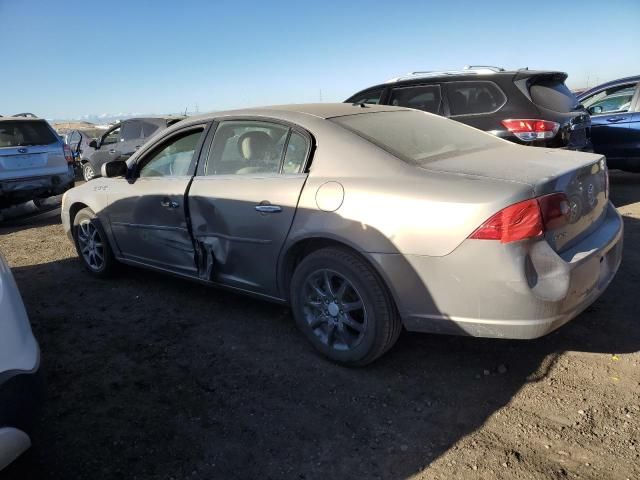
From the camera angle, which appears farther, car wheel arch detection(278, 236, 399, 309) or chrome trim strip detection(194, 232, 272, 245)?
chrome trim strip detection(194, 232, 272, 245)

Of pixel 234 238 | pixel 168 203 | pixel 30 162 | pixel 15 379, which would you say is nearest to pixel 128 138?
pixel 30 162

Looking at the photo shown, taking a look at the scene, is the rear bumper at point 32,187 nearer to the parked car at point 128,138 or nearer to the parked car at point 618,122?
the parked car at point 128,138

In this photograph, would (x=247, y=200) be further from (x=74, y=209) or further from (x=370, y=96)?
(x=370, y=96)

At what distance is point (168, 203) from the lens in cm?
393

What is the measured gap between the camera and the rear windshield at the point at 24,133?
8.02 metres

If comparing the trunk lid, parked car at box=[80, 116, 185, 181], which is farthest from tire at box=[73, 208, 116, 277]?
parked car at box=[80, 116, 185, 181]

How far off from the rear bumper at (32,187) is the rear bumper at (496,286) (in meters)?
7.15

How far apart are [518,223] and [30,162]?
7.99 metres

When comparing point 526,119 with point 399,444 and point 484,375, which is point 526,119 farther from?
point 399,444

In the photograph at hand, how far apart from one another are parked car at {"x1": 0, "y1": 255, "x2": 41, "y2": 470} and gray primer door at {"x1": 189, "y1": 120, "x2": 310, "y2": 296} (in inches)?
57.9

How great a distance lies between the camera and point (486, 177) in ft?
8.63

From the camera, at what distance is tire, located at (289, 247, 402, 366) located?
2.85m

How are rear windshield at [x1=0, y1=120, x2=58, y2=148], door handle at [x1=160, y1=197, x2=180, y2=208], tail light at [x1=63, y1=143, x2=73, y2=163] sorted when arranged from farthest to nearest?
tail light at [x1=63, y1=143, x2=73, y2=163]
rear windshield at [x1=0, y1=120, x2=58, y2=148]
door handle at [x1=160, y1=197, x2=180, y2=208]

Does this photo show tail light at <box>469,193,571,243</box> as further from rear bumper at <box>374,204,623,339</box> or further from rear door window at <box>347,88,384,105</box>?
rear door window at <box>347,88,384,105</box>
